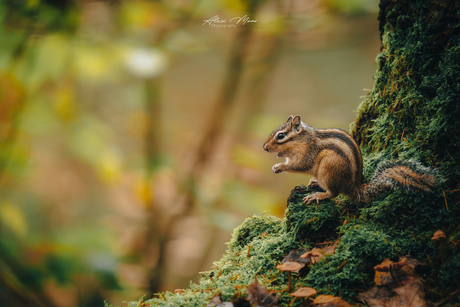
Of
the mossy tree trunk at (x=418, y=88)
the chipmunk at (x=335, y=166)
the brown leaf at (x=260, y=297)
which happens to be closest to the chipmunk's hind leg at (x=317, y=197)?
the chipmunk at (x=335, y=166)

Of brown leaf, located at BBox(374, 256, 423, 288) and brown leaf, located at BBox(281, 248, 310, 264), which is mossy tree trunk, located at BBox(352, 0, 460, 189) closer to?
brown leaf, located at BBox(374, 256, 423, 288)

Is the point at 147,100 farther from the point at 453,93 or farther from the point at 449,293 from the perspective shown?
the point at 449,293

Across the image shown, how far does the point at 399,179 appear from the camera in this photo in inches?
54.3

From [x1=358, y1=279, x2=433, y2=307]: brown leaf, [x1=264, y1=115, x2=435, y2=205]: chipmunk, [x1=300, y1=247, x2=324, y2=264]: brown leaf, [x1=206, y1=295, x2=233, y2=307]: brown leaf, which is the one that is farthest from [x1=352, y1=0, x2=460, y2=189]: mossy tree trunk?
[x1=206, y1=295, x2=233, y2=307]: brown leaf

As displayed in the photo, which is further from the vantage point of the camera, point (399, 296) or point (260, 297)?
point (260, 297)

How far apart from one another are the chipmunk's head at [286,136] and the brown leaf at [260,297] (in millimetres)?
942

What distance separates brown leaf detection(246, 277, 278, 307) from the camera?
1103mm

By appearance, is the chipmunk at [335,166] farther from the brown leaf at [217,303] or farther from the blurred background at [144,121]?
the brown leaf at [217,303]

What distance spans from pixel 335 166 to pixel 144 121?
7.40 ft

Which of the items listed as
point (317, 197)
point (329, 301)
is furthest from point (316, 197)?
point (329, 301)

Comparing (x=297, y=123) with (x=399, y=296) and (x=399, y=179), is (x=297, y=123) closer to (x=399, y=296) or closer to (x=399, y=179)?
(x=399, y=179)

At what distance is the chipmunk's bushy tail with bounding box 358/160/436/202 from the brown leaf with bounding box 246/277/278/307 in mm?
737

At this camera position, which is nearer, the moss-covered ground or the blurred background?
the moss-covered ground

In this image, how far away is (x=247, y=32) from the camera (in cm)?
322
